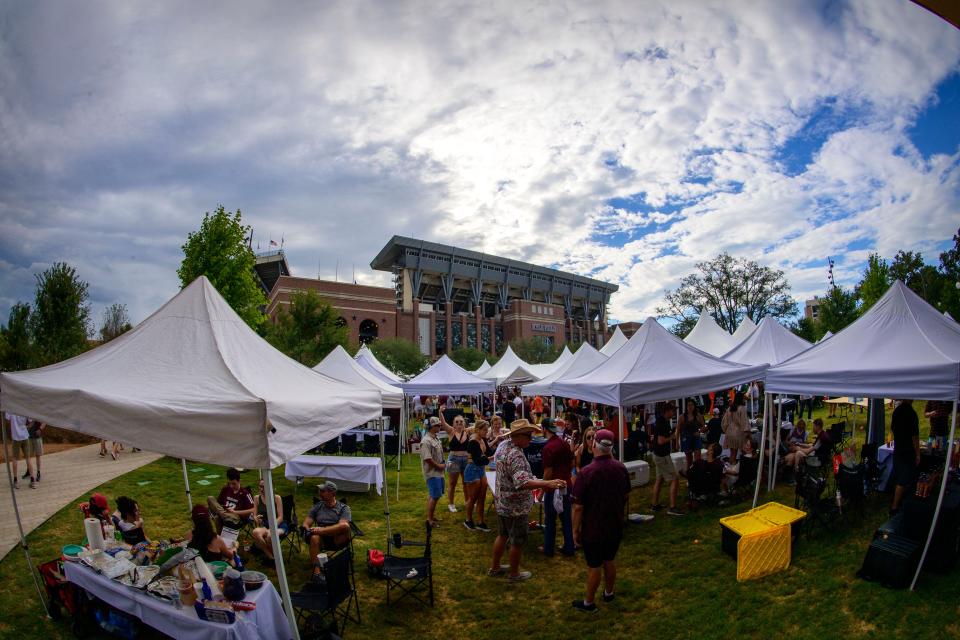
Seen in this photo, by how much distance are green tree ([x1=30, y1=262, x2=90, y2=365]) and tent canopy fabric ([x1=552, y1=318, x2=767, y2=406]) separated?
20.7m

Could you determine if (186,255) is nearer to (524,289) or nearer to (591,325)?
(524,289)

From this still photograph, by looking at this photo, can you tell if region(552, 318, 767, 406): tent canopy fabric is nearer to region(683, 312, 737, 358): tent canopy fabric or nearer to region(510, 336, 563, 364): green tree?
region(683, 312, 737, 358): tent canopy fabric

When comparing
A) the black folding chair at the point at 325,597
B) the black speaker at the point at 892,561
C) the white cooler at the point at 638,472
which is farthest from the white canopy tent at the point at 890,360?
the black folding chair at the point at 325,597

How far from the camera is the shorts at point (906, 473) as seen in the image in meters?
6.20

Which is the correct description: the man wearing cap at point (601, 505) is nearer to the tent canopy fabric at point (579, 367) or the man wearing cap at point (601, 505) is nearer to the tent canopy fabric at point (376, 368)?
the tent canopy fabric at point (579, 367)

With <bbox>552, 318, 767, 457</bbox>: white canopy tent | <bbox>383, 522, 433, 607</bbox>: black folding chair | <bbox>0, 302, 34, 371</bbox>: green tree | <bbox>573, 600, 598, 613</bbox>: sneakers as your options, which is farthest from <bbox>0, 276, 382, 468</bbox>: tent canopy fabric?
<bbox>0, 302, 34, 371</bbox>: green tree

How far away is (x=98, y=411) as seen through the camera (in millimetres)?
4371

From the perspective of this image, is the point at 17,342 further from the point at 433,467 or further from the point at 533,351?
the point at 533,351

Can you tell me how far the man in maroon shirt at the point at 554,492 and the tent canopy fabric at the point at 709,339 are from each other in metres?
11.0

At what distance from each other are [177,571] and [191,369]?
5.70ft

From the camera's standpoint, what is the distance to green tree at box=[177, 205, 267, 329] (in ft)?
60.4

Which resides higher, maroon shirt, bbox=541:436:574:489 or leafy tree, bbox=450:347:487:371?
maroon shirt, bbox=541:436:574:489

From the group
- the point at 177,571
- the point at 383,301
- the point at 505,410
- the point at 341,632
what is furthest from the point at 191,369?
the point at 383,301

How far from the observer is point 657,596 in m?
5.36
